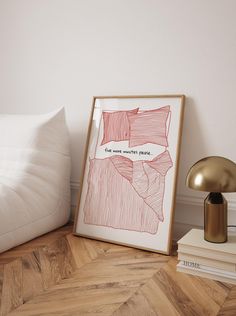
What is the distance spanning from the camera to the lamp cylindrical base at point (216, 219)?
1.29 metres

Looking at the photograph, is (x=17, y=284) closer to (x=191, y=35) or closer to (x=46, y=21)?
(x=191, y=35)

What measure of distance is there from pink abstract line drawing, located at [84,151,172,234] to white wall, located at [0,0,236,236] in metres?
0.16

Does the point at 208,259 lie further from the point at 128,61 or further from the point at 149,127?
the point at 128,61

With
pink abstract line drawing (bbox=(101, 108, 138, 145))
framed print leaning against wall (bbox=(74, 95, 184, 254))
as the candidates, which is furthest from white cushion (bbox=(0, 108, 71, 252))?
pink abstract line drawing (bbox=(101, 108, 138, 145))

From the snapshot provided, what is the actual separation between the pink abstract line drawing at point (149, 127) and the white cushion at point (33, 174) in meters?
0.42

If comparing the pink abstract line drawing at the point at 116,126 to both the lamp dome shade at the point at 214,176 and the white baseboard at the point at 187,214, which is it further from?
the lamp dome shade at the point at 214,176

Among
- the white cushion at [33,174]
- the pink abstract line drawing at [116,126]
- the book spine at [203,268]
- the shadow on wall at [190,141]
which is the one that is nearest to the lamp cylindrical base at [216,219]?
the book spine at [203,268]

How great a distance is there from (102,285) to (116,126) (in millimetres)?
837

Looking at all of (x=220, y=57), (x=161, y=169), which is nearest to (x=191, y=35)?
(x=220, y=57)

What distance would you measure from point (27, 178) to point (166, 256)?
78cm

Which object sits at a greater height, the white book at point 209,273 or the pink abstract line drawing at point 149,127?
the pink abstract line drawing at point 149,127

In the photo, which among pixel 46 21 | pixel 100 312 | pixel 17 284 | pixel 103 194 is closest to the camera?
pixel 100 312

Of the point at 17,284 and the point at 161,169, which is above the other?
the point at 161,169

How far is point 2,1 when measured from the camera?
2.28 m
